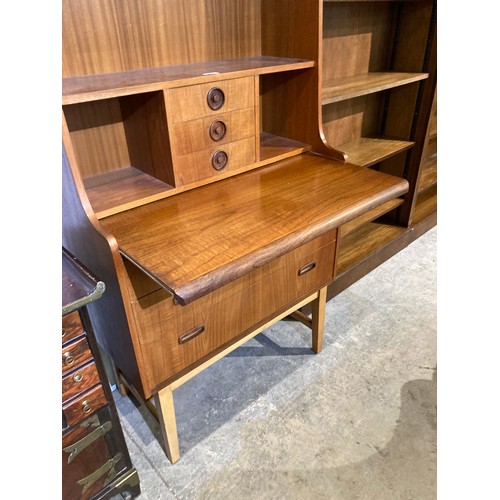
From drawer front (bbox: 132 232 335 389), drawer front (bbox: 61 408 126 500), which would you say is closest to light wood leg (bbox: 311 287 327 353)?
drawer front (bbox: 132 232 335 389)

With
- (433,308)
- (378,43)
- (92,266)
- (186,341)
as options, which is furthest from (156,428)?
(378,43)

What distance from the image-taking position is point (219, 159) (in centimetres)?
128

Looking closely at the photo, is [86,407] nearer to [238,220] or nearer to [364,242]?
[238,220]

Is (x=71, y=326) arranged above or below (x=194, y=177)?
below

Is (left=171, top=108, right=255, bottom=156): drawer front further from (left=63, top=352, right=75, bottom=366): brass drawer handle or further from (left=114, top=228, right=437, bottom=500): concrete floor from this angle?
(left=114, top=228, right=437, bottom=500): concrete floor

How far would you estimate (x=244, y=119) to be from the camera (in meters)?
1.30

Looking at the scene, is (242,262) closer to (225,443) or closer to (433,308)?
(225,443)

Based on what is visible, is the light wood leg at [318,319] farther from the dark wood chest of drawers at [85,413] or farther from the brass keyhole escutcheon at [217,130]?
the dark wood chest of drawers at [85,413]

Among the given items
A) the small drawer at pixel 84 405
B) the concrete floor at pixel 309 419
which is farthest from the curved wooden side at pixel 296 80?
the small drawer at pixel 84 405

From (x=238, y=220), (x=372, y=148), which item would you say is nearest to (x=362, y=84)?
(x=372, y=148)

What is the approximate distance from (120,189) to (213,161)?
29 centimetres

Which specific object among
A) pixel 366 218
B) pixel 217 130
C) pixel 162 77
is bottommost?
pixel 366 218

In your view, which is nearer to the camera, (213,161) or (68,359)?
(68,359)

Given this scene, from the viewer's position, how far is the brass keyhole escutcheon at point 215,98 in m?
1.17
